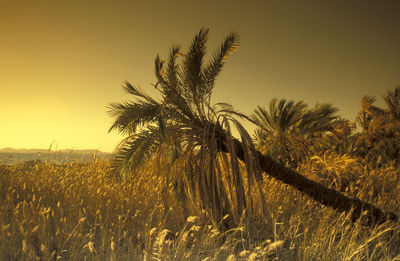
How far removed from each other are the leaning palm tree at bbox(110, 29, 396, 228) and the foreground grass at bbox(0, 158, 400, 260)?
0.33 metres

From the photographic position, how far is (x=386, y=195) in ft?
22.2

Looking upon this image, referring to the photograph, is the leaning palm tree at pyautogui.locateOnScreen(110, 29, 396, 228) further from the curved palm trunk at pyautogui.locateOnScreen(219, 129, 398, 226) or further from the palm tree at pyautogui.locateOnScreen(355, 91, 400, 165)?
the palm tree at pyautogui.locateOnScreen(355, 91, 400, 165)

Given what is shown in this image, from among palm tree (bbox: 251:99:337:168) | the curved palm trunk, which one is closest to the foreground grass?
the curved palm trunk

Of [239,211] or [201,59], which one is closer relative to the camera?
[239,211]

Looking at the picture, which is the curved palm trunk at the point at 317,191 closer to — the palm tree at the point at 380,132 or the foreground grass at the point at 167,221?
the foreground grass at the point at 167,221

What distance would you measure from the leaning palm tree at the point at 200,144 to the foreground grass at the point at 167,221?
33 cm

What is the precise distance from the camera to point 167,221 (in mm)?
4988

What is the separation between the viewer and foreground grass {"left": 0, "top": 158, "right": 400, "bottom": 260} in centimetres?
376

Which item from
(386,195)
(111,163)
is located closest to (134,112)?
(111,163)

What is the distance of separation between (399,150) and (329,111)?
279cm

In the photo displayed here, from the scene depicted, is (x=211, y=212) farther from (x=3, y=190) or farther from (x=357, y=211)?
(x=3, y=190)

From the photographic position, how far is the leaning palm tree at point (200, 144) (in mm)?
4531

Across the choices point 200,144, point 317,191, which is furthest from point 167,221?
point 317,191

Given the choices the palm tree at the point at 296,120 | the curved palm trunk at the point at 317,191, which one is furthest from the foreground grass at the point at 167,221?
the palm tree at the point at 296,120
